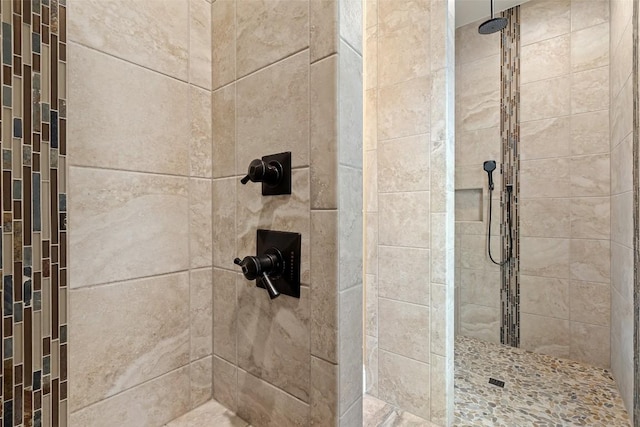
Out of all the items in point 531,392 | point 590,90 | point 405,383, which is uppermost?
point 590,90

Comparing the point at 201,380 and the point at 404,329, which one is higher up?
the point at 201,380

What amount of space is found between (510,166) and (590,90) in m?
0.72

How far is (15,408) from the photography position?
531 mm

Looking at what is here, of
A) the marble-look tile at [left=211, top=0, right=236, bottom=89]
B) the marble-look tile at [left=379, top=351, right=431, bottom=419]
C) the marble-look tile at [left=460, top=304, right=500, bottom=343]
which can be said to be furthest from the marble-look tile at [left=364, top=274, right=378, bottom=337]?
the marble-look tile at [left=460, top=304, right=500, bottom=343]

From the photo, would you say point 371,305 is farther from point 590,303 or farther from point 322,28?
point 590,303

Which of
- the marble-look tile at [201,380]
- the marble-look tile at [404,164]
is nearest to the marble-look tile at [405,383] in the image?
the marble-look tile at [404,164]

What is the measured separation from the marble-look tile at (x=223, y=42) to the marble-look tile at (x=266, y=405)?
0.85 metres

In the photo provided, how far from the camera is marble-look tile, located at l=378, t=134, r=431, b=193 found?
144cm

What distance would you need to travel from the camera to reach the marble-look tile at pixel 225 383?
0.83 meters

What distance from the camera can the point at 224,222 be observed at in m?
0.87

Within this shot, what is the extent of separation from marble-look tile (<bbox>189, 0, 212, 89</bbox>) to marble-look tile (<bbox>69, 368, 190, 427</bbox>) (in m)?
0.83

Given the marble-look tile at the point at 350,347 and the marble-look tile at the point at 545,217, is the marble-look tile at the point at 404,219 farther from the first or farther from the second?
the marble-look tile at the point at 545,217

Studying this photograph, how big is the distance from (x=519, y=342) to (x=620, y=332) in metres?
0.77

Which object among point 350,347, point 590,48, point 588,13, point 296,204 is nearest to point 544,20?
point 588,13
